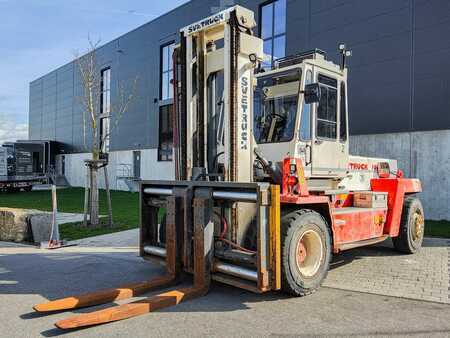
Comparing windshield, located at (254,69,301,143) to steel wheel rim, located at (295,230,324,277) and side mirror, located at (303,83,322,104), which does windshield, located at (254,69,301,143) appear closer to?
side mirror, located at (303,83,322,104)

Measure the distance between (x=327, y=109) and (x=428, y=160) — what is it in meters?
9.09

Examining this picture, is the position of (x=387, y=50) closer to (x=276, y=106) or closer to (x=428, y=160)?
(x=428, y=160)

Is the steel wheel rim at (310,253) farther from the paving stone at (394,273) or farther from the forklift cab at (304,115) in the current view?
the forklift cab at (304,115)

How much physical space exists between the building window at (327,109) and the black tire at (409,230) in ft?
9.58

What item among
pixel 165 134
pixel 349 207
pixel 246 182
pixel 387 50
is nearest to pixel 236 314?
pixel 246 182

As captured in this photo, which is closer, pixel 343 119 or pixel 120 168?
pixel 343 119

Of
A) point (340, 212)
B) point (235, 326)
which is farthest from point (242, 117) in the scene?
point (235, 326)

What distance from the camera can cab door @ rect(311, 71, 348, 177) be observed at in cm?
685

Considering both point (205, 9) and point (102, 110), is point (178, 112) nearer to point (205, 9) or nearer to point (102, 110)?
point (205, 9)

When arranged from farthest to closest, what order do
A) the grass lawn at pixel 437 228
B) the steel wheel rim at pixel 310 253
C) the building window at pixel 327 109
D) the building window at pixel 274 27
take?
the building window at pixel 274 27 < the grass lawn at pixel 437 228 < the building window at pixel 327 109 < the steel wheel rim at pixel 310 253

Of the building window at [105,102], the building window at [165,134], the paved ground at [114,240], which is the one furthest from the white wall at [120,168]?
the paved ground at [114,240]

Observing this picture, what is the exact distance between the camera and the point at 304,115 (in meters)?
6.66

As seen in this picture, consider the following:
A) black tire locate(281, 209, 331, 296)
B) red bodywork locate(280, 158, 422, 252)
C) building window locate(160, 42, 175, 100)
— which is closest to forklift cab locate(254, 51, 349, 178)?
red bodywork locate(280, 158, 422, 252)

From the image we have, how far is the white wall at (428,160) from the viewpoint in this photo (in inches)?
562
